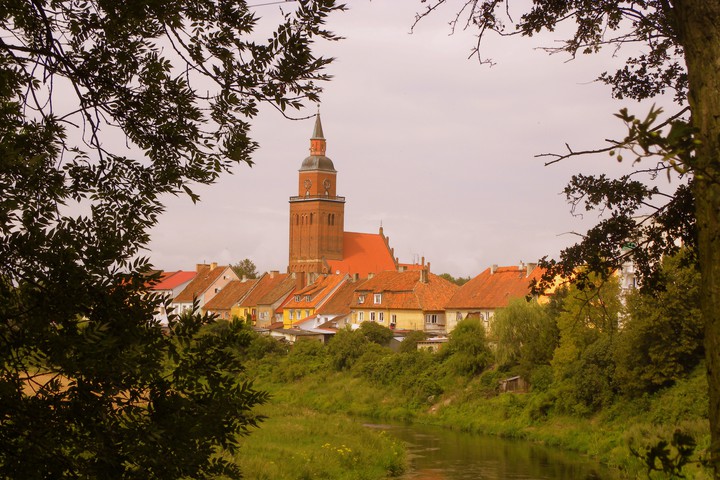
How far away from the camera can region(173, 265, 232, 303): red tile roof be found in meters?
88.9

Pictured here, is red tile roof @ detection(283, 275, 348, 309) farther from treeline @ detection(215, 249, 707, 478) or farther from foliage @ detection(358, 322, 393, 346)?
foliage @ detection(358, 322, 393, 346)

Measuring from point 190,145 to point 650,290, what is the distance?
476 centimetres

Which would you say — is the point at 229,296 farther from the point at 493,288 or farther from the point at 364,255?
the point at 493,288

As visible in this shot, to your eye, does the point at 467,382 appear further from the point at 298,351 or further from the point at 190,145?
the point at 190,145

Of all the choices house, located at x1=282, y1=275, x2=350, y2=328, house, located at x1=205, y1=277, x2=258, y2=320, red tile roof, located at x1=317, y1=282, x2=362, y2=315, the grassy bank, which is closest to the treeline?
the grassy bank

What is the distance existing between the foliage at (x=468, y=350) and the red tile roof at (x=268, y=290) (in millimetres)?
37404

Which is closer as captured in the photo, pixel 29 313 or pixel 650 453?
pixel 650 453

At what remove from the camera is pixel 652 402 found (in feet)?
106

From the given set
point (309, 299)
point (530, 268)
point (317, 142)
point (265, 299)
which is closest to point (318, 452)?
point (530, 268)

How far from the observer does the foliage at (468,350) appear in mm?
44812

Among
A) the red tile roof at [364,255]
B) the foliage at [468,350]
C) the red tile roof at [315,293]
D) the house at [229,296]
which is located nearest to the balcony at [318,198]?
the red tile roof at [364,255]

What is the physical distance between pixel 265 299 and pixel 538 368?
151 ft

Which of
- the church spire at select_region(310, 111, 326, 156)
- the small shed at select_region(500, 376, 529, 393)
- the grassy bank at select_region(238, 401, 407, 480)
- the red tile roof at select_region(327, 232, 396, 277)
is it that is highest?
the church spire at select_region(310, 111, 326, 156)

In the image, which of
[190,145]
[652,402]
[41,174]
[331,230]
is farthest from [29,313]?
[331,230]
